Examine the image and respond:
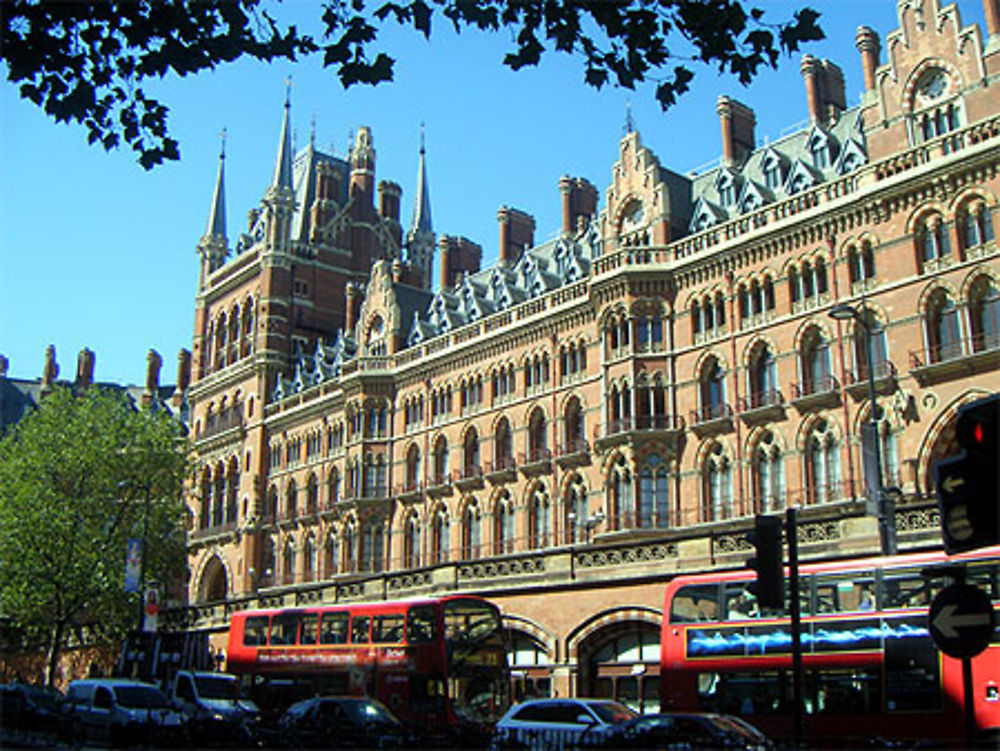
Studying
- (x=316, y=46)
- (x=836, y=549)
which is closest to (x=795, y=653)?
(x=316, y=46)

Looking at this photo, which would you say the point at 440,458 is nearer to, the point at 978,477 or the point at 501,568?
the point at 501,568

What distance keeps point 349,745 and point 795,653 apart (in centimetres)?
767

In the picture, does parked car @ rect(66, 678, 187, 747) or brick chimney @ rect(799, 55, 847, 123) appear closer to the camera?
parked car @ rect(66, 678, 187, 747)

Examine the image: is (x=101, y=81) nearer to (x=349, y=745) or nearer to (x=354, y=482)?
(x=349, y=745)

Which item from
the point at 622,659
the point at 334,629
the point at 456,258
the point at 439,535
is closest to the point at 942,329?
the point at 622,659

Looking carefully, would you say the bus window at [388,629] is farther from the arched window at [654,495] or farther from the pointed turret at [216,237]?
the pointed turret at [216,237]

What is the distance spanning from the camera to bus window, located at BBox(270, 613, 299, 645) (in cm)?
3356

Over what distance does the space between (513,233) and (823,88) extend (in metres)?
21.0

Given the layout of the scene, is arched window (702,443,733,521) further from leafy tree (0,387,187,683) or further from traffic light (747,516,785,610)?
traffic light (747,516,785,610)

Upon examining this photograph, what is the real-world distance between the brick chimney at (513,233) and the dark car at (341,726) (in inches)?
1549

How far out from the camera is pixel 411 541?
56.3 metres

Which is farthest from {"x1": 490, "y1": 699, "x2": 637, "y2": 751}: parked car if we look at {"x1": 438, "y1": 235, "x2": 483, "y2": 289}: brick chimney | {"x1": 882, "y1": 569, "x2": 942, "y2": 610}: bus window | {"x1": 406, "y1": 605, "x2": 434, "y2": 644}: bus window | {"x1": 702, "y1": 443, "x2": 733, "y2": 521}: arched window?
{"x1": 438, "y1": 235, "x2": 483, "y2": 289}: brick chimney

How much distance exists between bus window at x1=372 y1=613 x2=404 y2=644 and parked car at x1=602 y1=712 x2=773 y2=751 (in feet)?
39.4

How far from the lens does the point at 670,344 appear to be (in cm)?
4456
